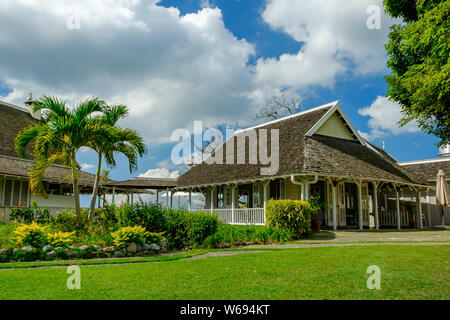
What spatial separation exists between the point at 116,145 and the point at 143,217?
3911 mm

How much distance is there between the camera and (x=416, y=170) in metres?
29.1

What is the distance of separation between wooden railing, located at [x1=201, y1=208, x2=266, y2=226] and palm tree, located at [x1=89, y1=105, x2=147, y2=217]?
212 inches

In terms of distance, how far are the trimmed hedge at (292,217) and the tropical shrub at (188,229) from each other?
3044 millimetres

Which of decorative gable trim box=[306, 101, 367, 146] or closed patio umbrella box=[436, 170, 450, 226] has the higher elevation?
decorative gable trim box=[306, 101, 367, 146]

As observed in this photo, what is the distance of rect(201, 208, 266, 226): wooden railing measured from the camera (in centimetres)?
1820

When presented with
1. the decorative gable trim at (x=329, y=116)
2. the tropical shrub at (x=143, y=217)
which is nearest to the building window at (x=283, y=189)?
the decorative gable trim at (x=329, y=116)

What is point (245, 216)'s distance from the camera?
19.2 metres

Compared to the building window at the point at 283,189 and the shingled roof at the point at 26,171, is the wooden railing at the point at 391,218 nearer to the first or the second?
the building window at the point at 283,189

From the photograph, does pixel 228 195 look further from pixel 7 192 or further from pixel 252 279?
pixel 252 279

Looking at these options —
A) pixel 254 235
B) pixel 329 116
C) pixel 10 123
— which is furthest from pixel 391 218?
pixel 10 123

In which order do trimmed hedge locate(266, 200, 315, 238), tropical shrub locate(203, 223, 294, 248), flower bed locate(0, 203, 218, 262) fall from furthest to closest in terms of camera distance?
trimmed hedge locate(266, 200, 315, 238)
tropical shrub locate(203, 223, 294, 248)
flower bed locate(0, 203, 218, 262)

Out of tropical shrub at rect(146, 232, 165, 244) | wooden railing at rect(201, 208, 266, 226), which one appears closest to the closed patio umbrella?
wooden railing at rect(201, 208, 266, 226)

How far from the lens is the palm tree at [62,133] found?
42.0 feet

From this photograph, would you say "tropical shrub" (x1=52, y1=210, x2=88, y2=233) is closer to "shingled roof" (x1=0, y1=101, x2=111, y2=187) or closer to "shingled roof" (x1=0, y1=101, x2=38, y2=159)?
"shingled roof" (x1=0, y1=101, x2=111, y2=187)
